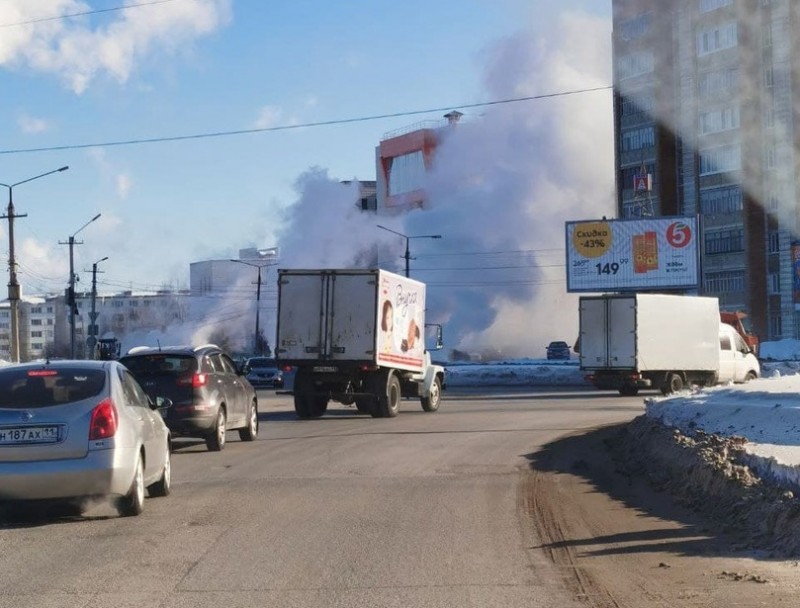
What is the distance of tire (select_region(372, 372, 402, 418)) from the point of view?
86.8 feet

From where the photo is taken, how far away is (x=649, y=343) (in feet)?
117

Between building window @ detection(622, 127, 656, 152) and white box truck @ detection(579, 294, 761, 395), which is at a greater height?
building window @ detection(622, 127, 656, 152)

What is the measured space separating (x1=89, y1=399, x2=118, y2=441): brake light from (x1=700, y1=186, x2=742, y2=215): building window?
56370mm

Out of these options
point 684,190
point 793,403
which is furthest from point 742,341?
point 684,190

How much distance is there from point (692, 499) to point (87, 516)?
5827 mm

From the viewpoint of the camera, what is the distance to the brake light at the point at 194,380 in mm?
17859

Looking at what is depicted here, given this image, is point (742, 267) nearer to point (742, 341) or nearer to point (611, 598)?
point (742, 341)

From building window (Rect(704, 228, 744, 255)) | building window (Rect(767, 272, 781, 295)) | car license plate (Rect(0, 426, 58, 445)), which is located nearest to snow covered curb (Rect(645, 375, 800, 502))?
car license plate (Rect(0, 426, 58, 445))

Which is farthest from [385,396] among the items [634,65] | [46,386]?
[46,386]

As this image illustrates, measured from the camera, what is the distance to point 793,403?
53.9ft

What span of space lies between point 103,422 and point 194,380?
297 inches

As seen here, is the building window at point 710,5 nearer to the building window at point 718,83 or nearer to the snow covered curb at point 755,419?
the building window at point 718,83

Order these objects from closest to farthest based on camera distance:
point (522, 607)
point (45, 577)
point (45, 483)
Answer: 1. point (522, 607)
2. point (45, 577)
3. point (45, 483)

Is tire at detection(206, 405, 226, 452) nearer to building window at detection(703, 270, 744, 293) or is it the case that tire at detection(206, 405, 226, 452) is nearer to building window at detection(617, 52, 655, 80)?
building window at detection(617, 52, 655, 80)
